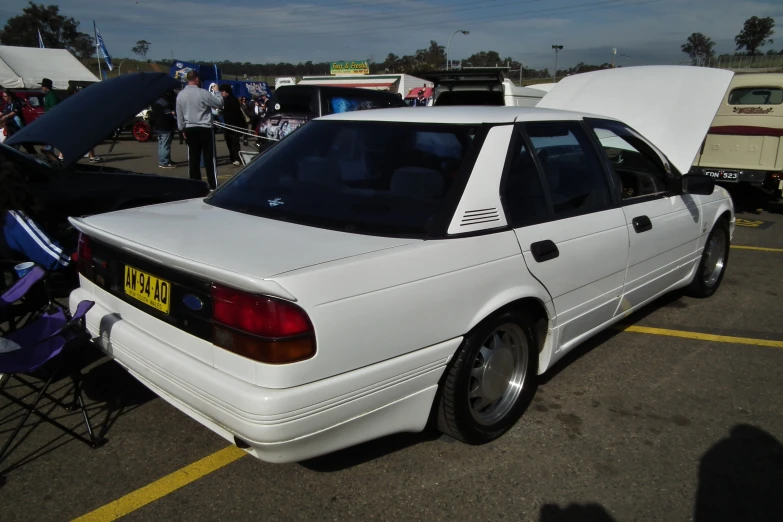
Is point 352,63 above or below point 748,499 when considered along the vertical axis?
above

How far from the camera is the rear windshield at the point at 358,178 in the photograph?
8.29 feet

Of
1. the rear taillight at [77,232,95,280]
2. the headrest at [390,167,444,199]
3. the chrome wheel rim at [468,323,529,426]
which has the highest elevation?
the headrest at [390,167,444,199]

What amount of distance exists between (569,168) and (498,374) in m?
1.24

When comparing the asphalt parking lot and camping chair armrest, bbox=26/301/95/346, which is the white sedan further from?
the asphalt parking lot

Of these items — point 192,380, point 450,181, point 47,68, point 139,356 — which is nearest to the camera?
point 192,380

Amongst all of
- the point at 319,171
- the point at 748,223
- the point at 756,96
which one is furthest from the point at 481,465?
the point at 756,96

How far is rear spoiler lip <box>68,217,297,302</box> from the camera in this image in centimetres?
189

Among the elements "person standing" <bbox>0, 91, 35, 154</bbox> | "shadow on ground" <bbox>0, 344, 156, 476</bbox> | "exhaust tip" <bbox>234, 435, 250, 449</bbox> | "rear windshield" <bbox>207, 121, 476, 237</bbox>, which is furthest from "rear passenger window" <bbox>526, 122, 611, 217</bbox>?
"person standing" <bbox>0, 91, 35, 154</bbox>

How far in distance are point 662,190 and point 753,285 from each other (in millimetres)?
2361

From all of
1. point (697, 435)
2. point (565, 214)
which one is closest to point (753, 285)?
point (697, 435)

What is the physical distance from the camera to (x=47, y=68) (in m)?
27.7

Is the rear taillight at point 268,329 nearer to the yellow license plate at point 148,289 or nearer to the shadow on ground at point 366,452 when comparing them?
the yellow license plate at point 148,289

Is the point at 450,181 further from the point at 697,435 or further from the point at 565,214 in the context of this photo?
the point at 697,435

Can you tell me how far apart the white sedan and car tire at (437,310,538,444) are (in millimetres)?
11
